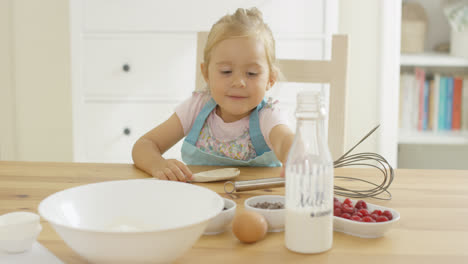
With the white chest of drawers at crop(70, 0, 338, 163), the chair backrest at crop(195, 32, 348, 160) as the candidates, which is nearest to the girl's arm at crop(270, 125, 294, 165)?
the chair backrest at crop(195, 32, 348, 160)

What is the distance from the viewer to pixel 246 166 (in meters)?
1.10

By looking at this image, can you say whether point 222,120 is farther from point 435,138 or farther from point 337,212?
point 435,138

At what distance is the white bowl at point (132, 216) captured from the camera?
444 mm

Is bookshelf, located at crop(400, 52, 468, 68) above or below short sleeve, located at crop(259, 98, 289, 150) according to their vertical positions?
above

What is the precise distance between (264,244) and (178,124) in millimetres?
803

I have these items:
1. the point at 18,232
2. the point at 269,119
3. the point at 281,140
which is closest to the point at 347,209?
the point at 18,232

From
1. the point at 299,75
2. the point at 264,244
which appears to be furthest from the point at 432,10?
the point at 264,244

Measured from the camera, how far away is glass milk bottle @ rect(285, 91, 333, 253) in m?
0.52

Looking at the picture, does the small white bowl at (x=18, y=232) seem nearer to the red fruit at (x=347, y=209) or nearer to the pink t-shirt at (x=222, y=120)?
the red fruit at (x=347, y=209)

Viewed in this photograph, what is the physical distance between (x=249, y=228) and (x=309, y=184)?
0.10 metres

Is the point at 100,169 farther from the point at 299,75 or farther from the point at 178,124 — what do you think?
the point at 299,75

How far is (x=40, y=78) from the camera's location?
7.86 ft

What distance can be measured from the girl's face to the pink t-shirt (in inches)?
2.5

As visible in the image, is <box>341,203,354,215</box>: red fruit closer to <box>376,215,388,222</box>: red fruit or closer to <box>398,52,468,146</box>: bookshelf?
<box>376,215,388,222</box>: red fruit
